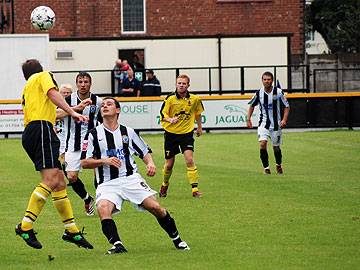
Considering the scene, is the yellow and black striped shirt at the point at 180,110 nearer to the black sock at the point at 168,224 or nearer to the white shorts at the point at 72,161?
the white shorts at the point at 72,161

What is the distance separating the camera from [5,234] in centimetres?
1409

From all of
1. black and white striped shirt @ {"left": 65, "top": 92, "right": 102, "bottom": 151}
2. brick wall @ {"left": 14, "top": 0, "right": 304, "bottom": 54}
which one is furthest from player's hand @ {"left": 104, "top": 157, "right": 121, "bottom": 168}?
brick wall @ {"left": 14, "top": 0, "right": 304, "bottom": 54}

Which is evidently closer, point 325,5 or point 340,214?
point 340,214

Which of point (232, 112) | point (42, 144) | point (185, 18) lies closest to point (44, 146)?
point (42, 144)

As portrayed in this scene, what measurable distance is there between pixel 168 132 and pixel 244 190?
1.48m

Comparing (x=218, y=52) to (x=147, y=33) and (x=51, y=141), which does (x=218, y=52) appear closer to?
(x=147, y=33)

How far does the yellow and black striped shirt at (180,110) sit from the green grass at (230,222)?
100 cm

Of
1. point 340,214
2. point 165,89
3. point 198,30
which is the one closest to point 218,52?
point 165,89

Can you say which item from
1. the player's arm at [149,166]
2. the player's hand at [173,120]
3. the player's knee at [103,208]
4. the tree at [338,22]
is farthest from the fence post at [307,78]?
the player's knee at [103,208]

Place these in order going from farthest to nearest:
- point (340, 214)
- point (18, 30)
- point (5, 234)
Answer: point (18, 30) → point (340, 214) → point (5, 234)

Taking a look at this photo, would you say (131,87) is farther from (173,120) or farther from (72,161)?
(72,161)

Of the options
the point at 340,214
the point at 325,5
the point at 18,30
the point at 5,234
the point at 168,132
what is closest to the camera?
the point at 5,234

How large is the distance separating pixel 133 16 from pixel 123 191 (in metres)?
34.7

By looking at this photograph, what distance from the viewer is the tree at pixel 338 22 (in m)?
62.2
